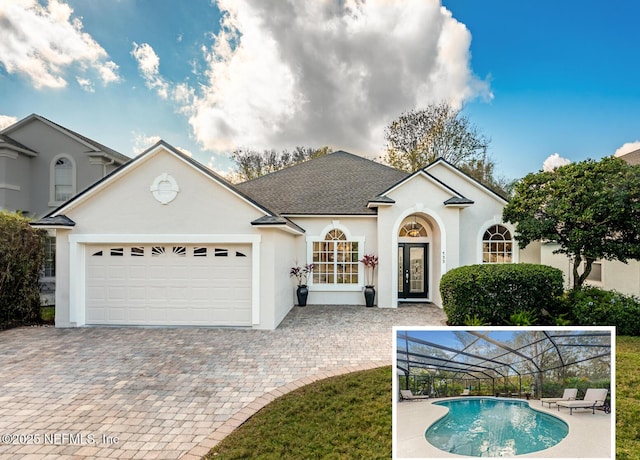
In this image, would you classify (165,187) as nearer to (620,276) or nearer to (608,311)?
(608,311)

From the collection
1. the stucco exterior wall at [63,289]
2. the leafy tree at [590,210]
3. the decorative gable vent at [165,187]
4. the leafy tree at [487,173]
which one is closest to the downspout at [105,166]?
the stucco exterior wall at [63,289]

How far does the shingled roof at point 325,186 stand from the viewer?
1263cm

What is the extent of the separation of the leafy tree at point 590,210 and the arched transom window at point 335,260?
6534mm

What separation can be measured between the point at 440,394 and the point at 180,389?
4.78 metres

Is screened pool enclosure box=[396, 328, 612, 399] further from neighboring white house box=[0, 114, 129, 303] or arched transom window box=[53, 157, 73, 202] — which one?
arched transom window box=[53, 157, 73, 202]

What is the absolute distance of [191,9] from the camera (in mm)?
14539

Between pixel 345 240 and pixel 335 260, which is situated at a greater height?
pixel 345 240

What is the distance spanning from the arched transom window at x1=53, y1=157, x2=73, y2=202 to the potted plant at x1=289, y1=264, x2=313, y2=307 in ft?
43.5

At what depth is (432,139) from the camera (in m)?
24.3

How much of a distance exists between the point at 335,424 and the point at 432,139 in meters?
24.6

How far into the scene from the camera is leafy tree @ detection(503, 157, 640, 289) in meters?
8.65

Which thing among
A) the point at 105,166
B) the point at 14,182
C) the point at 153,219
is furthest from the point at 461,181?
the point at 14,182

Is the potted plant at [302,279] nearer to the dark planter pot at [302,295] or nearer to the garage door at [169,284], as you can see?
the dark planter pot at [302,295]

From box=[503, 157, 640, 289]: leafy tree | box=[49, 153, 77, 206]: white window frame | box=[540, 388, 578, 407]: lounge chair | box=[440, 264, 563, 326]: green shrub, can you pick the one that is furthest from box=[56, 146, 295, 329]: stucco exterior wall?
box=[503, 157, 640, 289]: leafy tree
